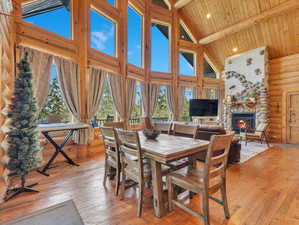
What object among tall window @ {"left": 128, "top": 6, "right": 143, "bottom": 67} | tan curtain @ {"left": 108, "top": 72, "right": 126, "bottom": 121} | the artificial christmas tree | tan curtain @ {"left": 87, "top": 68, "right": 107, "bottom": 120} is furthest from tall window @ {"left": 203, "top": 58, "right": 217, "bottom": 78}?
the artificial christmas tree

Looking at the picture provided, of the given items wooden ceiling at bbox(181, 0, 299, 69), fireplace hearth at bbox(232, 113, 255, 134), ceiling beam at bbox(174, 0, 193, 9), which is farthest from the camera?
fireplace hearth at bbox(232, 113, 255, 134)

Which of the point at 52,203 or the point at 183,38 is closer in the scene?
the point at 52,203

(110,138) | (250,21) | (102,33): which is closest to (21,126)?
(110,138)

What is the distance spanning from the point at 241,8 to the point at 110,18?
5024 mm

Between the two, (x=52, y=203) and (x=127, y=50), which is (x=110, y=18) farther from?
(x=52, y=203)

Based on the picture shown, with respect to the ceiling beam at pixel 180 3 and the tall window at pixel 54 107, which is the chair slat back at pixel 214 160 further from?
the ceiling beam at pixel 180 3

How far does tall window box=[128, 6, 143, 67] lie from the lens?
5434 mm

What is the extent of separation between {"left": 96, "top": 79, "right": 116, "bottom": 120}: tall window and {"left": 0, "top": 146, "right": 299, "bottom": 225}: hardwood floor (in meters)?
1.87

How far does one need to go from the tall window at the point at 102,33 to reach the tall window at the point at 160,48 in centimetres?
195

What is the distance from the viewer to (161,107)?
659 cm

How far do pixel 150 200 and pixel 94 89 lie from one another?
311cm

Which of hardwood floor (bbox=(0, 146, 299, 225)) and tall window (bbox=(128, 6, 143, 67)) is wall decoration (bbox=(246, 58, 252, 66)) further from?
hardwood floor (bbox=(0, 146, 299, 225))

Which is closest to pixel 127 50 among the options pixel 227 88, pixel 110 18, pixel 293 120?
pixel 110 18

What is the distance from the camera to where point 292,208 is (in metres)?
1.90
